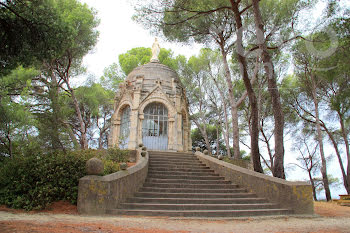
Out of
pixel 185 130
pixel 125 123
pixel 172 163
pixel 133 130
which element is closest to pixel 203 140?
pixel 185 130

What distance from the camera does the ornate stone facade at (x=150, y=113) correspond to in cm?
1582

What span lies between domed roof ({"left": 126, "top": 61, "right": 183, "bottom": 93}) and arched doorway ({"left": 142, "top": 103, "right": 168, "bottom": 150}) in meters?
1.56

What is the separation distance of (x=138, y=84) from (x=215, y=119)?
552 inches

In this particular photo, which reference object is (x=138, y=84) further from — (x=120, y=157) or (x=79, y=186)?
(x=79, y=186)

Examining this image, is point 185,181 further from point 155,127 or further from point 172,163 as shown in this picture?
point 155,127

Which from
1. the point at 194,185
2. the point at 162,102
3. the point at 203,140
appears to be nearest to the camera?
the point at 194,185

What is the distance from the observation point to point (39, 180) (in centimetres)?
621

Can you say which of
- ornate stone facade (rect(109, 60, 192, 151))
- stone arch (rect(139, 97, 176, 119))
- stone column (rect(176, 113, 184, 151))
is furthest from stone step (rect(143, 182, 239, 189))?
stone arch (rect(139, 97, 176, 119))

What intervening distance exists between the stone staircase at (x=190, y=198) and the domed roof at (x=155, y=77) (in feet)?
27.5

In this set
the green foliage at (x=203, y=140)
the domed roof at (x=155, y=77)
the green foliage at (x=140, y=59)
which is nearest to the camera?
the domed roof at (x=155, y=77)

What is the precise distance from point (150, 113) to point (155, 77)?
3095mm

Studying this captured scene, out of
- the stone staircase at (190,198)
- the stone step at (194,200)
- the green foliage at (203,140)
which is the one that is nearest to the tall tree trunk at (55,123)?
the stone staircase at (190,198)

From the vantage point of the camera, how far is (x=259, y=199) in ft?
23.8

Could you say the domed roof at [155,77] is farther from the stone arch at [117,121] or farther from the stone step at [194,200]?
the stone step at [194,200]
